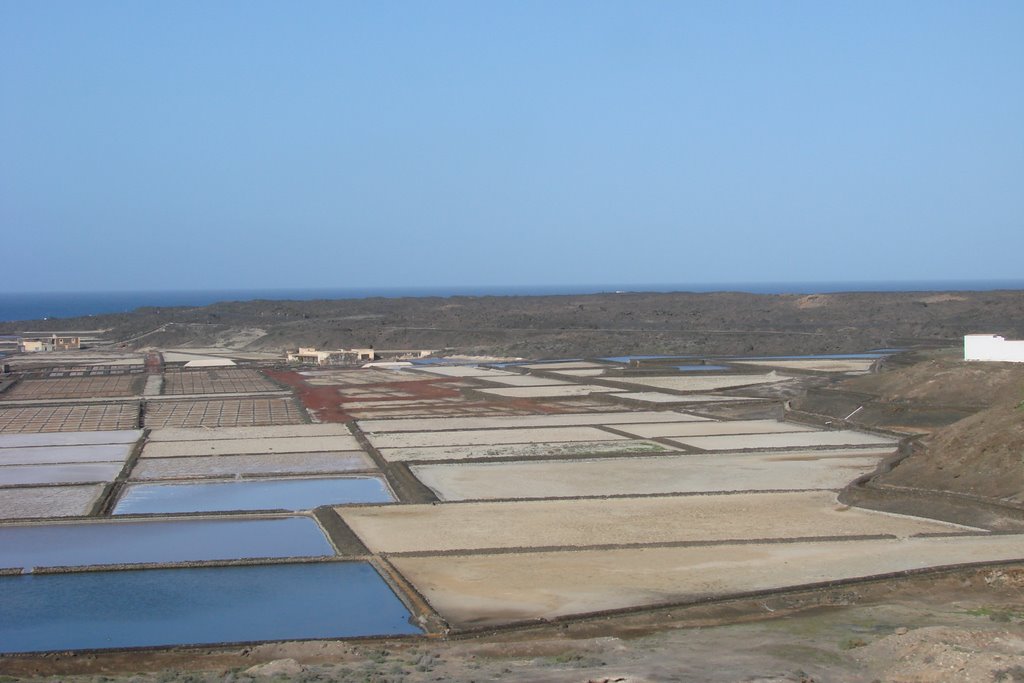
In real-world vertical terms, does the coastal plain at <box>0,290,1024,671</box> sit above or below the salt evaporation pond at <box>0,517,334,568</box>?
above

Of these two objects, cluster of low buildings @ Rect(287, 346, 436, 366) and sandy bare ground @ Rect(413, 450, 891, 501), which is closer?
sandy bare ground @ Rect(413, 450, 891, 501)

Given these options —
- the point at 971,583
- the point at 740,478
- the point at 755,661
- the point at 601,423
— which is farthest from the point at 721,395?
the point at 755,661

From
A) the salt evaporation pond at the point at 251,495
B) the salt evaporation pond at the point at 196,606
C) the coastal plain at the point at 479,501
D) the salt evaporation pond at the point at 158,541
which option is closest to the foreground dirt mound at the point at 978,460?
the coastal plain at the point at 479,501

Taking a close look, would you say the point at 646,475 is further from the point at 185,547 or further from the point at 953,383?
the point at 953,383

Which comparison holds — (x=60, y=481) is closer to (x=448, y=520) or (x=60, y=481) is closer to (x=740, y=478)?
(x=448, y=520)

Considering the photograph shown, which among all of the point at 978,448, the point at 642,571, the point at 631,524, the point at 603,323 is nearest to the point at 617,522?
the point at 631,524

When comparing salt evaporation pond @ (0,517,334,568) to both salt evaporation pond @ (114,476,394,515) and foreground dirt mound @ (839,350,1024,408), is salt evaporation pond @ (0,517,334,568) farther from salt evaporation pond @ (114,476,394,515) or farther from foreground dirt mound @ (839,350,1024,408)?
foreground dirt mound @ (839,350,1024,408)

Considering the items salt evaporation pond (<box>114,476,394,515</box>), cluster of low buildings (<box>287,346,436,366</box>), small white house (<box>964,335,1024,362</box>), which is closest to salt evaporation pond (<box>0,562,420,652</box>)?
salt evaporation pond (<box>114,476,394,515</box>)
